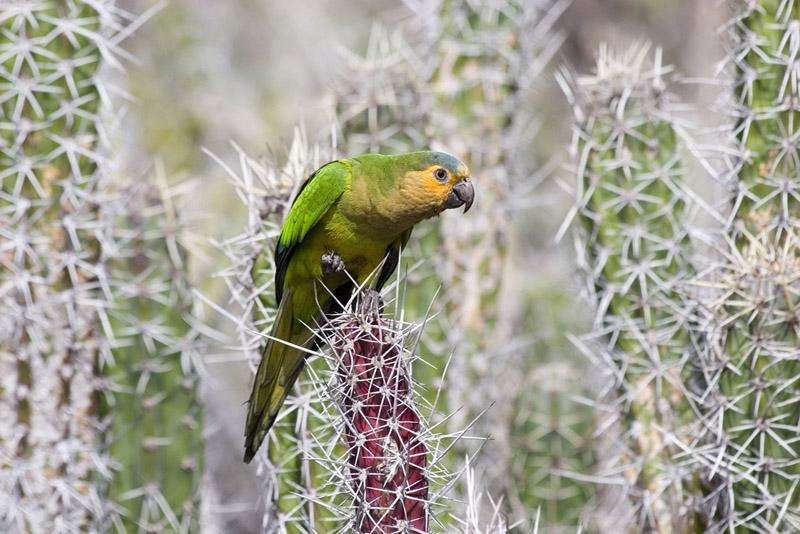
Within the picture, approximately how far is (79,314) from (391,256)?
1.50m

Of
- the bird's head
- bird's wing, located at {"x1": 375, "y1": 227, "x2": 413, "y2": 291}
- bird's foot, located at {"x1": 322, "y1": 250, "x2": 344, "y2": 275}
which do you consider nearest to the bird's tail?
bird's foot, located at {"x1": 322, "y1": 250, "x2": 344, "y2": 275}

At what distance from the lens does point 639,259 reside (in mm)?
3791

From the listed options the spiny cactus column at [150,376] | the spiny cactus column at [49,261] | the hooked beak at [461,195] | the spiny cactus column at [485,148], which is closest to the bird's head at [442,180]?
the hooked beak at [461,195]

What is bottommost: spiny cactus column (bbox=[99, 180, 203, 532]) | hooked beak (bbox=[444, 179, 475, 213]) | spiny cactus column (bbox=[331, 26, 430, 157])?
spiny cactus column (bbox=[99, 180, 203, 532])

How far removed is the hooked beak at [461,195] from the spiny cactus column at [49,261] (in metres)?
1.65

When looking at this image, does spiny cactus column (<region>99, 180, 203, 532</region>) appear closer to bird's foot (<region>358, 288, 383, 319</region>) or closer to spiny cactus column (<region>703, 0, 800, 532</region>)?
bird's foot (<region>358, 288, 383, 319</region>)

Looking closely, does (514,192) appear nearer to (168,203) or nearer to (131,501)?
(168,203)

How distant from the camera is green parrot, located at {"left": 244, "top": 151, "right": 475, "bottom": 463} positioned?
3062mm

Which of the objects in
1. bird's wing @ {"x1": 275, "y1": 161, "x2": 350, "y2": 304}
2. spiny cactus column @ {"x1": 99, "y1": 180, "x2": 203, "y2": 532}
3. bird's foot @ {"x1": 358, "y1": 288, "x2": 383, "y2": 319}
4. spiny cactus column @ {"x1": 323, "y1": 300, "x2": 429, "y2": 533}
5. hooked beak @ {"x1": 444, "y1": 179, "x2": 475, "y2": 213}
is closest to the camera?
spiny cactus column @ {"x1": 323, "y1": 300, "x2": 429, "y2": 533}

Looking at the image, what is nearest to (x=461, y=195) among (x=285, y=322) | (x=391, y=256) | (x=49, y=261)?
(x=391, y=256)

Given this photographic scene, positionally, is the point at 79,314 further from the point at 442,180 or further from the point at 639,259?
the point at 639,259

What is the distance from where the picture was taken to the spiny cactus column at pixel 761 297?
10.5 ft

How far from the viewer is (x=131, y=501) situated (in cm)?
390

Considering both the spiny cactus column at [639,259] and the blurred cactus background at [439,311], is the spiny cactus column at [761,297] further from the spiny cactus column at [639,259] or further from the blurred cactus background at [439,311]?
the spiny cactus column at [639,259]
